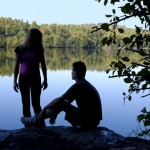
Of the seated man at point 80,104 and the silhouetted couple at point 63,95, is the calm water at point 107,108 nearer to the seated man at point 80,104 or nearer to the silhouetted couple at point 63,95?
the silhouetted couple at point 63,95

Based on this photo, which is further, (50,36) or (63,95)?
(50,36)

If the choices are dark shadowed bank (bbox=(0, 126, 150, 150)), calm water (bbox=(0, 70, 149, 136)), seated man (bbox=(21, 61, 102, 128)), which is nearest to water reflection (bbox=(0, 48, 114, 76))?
calm water (bbox=(0, 70, 149, 136))

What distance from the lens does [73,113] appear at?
5719 millimetres

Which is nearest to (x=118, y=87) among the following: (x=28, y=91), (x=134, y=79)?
(x=28, y=91)

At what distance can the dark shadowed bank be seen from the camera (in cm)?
480

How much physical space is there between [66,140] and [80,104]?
0.78 m

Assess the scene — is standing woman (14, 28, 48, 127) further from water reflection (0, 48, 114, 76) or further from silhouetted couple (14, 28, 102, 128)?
water reflection (0, 48, 114, 76)

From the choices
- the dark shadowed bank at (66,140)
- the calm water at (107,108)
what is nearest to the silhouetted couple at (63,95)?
the dark shadowed bank at (66,140)

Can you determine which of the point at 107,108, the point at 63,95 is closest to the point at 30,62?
the point at 63,95

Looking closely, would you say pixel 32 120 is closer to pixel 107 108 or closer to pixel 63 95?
pixel 63 95

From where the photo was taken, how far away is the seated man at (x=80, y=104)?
562 cm

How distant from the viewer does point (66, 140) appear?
5.16 meters

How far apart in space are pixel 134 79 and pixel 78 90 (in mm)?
2501

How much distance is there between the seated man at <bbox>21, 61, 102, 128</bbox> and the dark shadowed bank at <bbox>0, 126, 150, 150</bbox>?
8.9 inches
